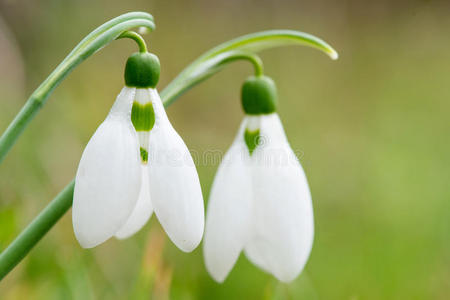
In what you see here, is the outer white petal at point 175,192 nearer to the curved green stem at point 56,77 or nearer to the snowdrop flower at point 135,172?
the snowdrop flower at point 135,172

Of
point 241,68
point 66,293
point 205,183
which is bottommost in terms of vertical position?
point 66,293

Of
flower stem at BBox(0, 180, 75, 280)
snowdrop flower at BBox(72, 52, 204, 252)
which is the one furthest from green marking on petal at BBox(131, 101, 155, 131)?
flower stem at BBox(0, 180, 75, 280)

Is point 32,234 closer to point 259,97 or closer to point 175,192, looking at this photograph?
point 175,192

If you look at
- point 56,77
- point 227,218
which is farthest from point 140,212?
point 56,77

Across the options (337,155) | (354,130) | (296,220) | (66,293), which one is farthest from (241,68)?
(296,220)

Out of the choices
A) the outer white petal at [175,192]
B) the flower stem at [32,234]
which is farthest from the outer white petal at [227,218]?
the flower stem at [32,234]

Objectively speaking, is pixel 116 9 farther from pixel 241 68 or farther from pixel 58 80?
pixel 58 80
